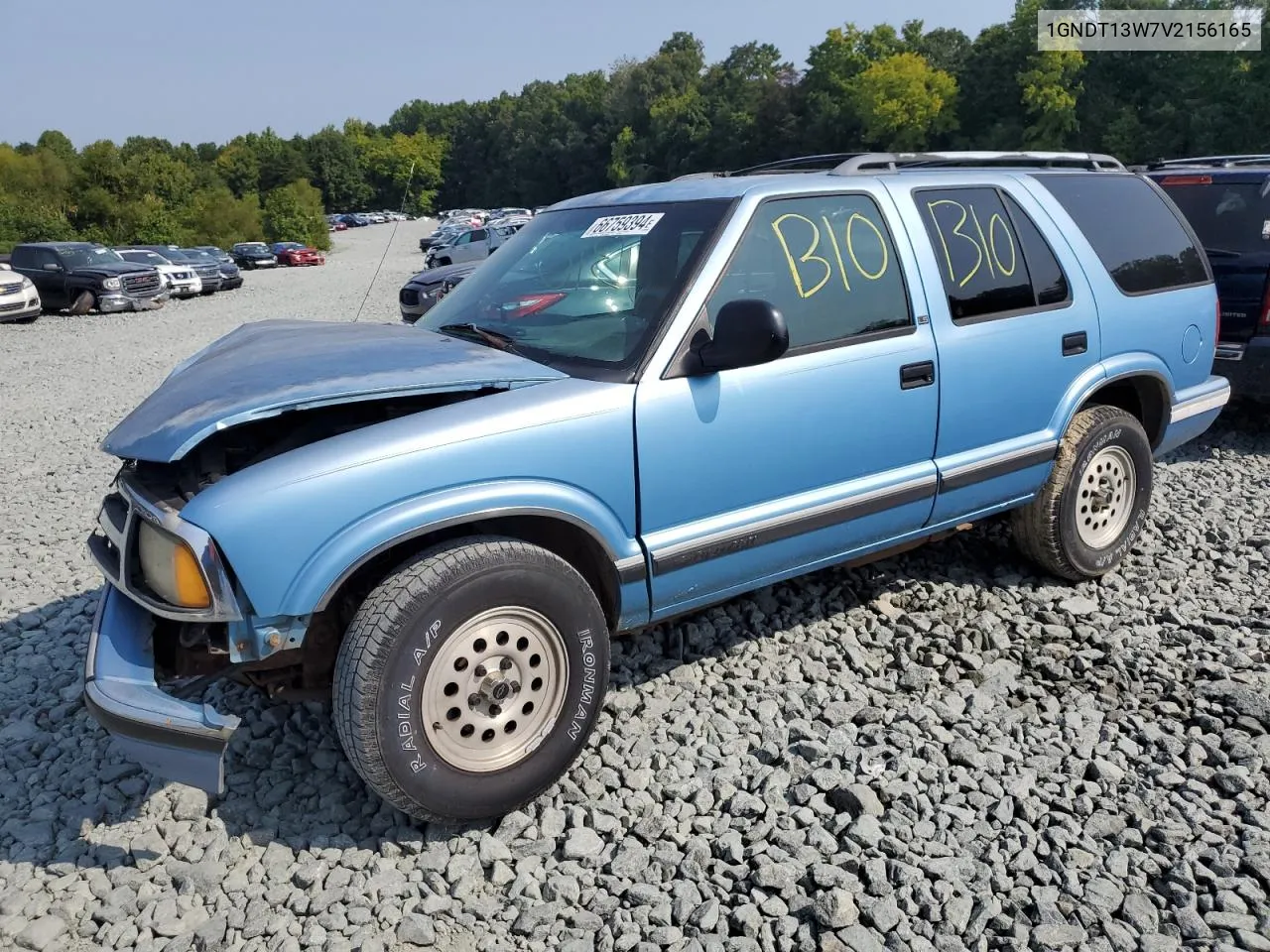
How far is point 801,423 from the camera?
11.0 feet

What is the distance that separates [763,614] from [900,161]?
80.4 inches

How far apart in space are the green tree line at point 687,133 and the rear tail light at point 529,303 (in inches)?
116

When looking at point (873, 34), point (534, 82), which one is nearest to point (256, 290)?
point (873, 34)

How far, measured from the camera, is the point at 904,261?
146 inches

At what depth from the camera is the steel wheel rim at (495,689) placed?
2.82m

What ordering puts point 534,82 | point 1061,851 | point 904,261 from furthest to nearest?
point 534,82 → point 904,261 → point 1061,851

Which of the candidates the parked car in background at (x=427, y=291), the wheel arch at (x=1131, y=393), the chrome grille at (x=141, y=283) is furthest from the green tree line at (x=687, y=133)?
the chrome grille at (x=141, y=283)

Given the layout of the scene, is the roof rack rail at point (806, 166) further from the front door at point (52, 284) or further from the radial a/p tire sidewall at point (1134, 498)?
the front door at point (52, 284)

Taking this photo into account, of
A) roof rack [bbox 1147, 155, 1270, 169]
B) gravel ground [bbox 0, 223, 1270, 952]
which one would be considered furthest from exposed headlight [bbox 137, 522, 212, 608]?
roof rack [bbox 1147, 155, 1270, 169]

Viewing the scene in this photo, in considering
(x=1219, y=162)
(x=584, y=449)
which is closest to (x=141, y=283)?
(x=1219, y=162)

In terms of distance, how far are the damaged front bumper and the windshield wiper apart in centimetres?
154

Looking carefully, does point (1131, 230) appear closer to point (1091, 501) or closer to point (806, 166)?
point (1091, 501)

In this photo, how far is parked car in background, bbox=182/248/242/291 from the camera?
90.7 feet

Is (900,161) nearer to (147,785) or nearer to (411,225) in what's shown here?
(147,785)
